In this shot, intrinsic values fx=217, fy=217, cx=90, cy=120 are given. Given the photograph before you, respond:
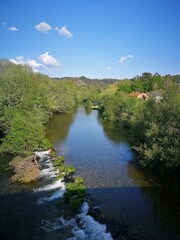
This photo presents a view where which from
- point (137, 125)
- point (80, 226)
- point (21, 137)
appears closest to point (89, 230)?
point (80, 226)

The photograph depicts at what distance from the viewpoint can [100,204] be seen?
19453 millimetres

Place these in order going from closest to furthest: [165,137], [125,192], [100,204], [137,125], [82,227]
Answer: [82,227], [100,204], [125,192], [165,137], [137,125]

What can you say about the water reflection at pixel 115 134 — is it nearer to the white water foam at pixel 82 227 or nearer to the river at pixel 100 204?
the river at pixel 100 204

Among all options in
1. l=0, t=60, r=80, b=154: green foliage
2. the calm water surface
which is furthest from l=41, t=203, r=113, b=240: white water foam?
l=0, t=60, r=80, b=154: green foliage

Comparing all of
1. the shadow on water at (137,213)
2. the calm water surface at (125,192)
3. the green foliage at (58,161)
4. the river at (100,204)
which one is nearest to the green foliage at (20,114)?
the river at (100,204)

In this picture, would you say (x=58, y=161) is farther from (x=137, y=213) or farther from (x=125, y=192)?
(x=137, y=213)

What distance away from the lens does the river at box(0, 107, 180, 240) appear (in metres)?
15.6

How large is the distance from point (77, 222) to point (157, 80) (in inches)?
4474

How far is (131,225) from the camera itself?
16.4 metres

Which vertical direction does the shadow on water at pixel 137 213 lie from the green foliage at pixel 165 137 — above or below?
below

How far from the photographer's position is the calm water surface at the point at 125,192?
1614 centimetres

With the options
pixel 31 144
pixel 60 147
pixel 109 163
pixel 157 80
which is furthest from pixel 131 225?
pixel 157 80

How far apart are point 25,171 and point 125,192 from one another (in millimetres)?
11271

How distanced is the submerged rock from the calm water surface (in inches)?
201
